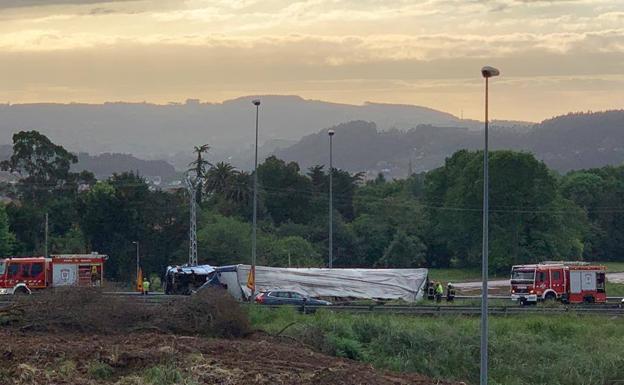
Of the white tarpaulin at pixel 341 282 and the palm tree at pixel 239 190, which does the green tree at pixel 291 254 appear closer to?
the palm tree at pixel 239 190

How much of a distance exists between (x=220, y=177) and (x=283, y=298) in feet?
184

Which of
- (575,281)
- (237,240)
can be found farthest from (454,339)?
(237,240)

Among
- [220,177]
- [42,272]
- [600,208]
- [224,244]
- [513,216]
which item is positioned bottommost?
[42,272]

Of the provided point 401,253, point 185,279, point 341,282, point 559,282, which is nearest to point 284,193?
point 401,253

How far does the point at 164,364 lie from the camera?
27484 millimetres

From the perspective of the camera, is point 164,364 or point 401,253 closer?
point 164,364

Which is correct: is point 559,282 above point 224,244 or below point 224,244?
below

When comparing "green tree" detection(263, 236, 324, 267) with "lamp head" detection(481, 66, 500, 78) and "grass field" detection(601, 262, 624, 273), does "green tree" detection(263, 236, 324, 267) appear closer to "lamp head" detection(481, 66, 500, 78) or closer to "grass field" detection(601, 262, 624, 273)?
"grass field" detection(601, 262, 624, 273)

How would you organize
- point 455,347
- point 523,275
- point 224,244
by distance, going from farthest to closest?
1. point 224,244
2. point 523,275
3. point 455,347

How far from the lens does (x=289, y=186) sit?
105812mm

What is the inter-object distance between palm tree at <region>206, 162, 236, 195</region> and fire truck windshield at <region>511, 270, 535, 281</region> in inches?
1972

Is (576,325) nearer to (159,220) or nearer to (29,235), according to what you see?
(159,220)

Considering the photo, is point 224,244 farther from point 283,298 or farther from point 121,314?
point 121,314

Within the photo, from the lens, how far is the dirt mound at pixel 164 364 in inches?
1026
